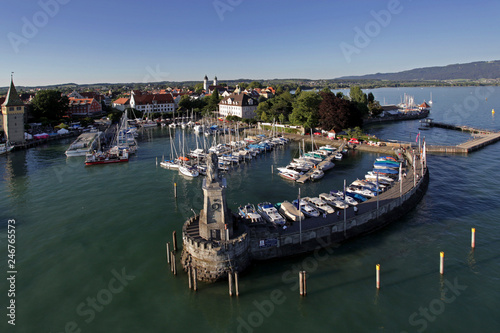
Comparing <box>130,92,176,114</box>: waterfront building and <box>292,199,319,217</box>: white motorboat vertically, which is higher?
<box>130,92,176,114</box>: waterfront building

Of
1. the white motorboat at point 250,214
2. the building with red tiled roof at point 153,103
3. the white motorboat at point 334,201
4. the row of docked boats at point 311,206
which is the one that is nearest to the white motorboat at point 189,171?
the row of docked boats at point 311,206

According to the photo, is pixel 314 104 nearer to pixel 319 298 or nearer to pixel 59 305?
pixel 319 298

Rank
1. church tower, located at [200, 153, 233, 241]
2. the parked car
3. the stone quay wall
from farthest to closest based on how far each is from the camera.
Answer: the parked car < church tower, located at [200, 153, 233, 241] < the stone quay wall

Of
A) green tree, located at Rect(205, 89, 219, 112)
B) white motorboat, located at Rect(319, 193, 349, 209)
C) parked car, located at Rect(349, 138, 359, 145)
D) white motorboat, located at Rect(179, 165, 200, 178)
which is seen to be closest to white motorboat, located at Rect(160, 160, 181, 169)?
white motorboat, located at Rect(179, 165, 200, 178)

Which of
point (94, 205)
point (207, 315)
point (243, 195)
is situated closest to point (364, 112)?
point (243, 195)

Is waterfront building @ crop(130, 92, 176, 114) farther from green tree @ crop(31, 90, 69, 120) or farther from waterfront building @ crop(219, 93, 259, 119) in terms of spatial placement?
waterfront building @ crop(219, 93, 259, 119)

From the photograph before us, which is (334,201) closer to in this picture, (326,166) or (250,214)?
(250,214)
